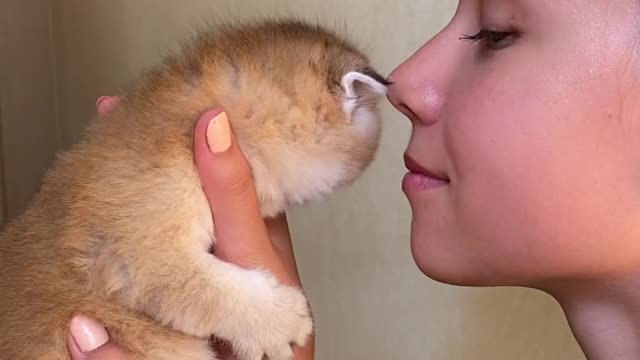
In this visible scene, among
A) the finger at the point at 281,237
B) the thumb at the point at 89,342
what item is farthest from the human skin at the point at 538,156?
the thumb at the point at 89,342

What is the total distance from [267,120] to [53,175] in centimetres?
26

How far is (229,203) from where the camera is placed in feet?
2.98

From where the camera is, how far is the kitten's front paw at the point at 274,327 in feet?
2.91

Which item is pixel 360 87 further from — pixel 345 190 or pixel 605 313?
pixel 345 190

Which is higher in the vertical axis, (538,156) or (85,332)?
(538,156)

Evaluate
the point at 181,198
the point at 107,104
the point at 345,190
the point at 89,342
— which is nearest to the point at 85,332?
the point at 89,342

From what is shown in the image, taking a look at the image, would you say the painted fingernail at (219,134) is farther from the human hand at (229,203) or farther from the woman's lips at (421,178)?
the woman's lips at (421,178)

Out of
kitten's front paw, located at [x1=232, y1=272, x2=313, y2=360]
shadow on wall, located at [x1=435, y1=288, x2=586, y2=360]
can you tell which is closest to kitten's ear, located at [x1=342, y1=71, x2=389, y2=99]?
kitten's front paw, located at [x1=232, y1=272, x2=313, y2=360]

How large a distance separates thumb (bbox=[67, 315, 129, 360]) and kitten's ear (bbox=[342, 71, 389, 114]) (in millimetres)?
362

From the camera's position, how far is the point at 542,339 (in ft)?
4.17

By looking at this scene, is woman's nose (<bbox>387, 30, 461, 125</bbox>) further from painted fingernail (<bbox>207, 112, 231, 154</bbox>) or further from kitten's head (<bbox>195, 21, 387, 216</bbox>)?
painted fingernail (<bbox>207, 112, 231, 154</bbox>)

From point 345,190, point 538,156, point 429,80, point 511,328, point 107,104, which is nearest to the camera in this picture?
point 538,156

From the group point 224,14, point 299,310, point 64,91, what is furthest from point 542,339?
point 64,91

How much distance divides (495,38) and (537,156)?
0.43 feet
